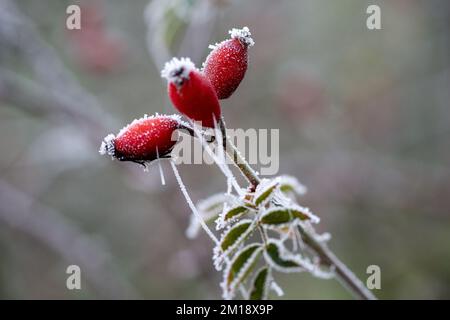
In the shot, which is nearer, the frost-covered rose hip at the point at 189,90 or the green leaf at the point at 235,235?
the frost-covered rose hip at the point at 189,90

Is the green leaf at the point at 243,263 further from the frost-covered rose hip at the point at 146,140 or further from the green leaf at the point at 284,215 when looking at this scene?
the frost-covered rose hip at the point at 146,140

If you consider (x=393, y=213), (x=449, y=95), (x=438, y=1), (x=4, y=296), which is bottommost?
(x=4, y=296)

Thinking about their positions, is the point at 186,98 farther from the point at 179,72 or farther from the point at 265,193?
the point at 265,193

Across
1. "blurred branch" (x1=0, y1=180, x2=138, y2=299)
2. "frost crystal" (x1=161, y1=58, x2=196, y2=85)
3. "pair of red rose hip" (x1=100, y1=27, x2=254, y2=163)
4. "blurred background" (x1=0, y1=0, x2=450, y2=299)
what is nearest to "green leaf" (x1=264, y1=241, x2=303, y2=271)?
"pair of red rose hip" (x1=100, y1=27, x2=254, y2=163)

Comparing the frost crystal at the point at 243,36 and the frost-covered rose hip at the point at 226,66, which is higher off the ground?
the frost crystal at the point at 243,36

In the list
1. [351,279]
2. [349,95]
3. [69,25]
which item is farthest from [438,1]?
[351,279]

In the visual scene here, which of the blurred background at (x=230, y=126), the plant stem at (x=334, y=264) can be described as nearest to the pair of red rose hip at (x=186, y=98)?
the plant stem at (x=334, y=264)

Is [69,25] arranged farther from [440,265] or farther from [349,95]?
[440,265]
